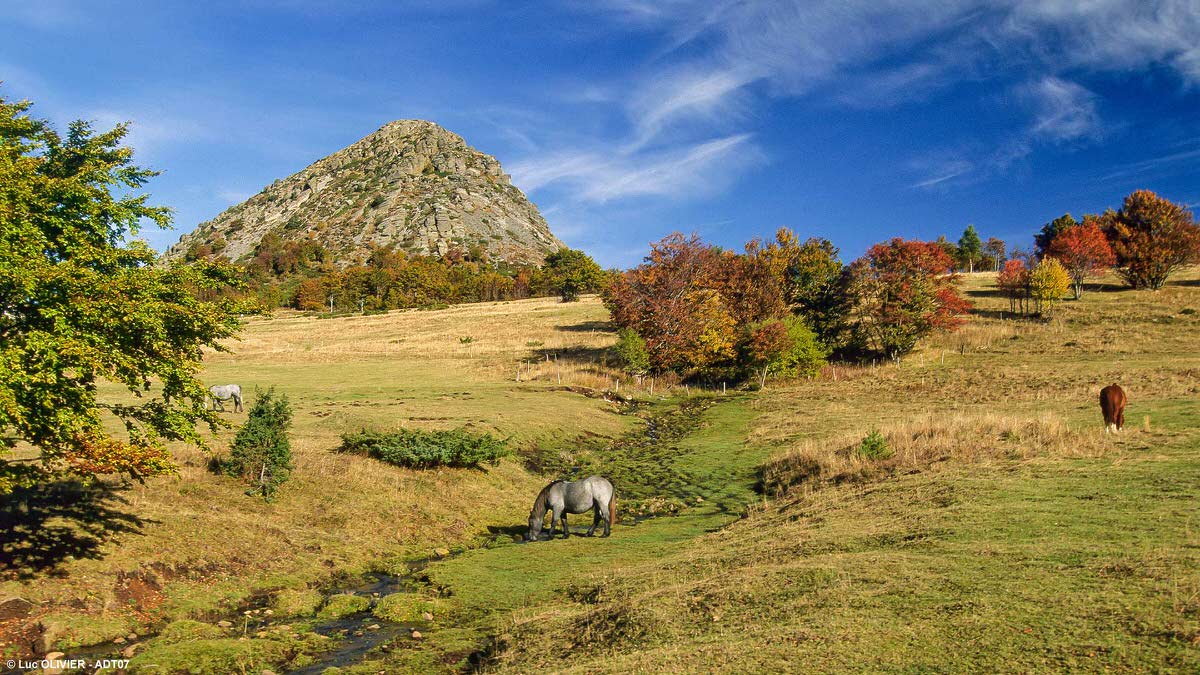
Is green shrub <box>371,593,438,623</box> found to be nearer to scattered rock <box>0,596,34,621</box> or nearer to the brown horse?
scattered rock <box>0,596,34,621</box>

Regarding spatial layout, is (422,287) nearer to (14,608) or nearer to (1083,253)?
(1083,253)

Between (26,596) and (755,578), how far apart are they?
585 inches

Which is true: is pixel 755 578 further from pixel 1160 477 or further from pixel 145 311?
pixel 145 311

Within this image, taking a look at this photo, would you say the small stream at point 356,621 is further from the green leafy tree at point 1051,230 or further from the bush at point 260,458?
the green leafy tree at point 1051,230

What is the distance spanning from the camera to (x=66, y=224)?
44.7 feet

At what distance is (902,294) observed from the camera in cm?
6525

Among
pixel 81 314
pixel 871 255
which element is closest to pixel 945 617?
pixel 81 314

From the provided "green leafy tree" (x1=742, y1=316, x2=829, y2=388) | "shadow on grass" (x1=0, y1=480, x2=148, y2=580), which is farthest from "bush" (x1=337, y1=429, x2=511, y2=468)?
"green leafy tree" (x1=742, y1=316, x2=829, y2=388)

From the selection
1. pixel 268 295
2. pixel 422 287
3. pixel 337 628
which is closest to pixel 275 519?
pixel 337 628

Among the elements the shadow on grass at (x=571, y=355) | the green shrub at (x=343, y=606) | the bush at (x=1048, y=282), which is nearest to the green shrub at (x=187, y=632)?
the green shrub at (x=343, y=606)

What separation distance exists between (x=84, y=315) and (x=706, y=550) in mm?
14040

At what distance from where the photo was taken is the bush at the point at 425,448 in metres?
25.3

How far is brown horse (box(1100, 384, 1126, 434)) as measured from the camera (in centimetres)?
2100

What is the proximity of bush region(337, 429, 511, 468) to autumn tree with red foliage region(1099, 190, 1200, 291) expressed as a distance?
95421 millimetres
